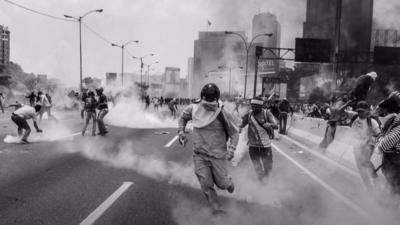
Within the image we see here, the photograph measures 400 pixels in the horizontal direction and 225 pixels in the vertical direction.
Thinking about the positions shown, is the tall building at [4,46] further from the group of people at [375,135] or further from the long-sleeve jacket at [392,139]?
the long-sleeve jacket at [392,139]

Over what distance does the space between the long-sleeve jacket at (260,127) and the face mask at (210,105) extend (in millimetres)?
1789

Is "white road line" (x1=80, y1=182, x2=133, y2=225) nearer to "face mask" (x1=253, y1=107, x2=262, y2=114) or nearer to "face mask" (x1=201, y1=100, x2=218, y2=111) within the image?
"face mask" (x1=201, y1=100, x2=218, y2=111)

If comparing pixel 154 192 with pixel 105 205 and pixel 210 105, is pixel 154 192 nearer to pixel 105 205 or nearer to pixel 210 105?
pixel 105 205

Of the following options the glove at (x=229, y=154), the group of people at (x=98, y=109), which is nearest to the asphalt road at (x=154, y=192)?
the glove at (x=229, y=154)

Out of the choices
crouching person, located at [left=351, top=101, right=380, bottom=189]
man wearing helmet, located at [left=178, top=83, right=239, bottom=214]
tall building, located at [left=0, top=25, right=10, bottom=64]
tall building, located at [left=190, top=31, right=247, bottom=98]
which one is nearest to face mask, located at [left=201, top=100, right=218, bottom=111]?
man wearing helmet, located at [left=178, top=83, right=239, bottom=214]

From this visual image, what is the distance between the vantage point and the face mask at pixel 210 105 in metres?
4.97

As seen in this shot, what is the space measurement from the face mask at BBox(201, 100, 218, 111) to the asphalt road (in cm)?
130

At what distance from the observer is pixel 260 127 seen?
22.0 ft

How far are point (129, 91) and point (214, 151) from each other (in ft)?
103

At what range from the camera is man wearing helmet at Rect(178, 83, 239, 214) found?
4957mm

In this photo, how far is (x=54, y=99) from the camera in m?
45.8

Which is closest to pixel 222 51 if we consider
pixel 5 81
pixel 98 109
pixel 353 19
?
pixel 5 81

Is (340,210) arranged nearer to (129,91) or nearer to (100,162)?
(100,162)

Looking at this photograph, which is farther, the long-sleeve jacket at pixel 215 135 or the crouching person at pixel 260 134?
the crouching person at pixel 260 134
